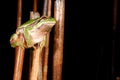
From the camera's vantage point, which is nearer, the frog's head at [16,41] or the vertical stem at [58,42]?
the frog's head at [16,41]

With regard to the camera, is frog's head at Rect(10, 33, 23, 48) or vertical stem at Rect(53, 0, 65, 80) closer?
frog's head at Rect(10, 33, 23, 48)

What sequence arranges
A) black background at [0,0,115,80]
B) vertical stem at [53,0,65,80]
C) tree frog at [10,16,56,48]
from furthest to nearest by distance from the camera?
1. black background at [0,0,115,80]
2. vertical stem at [53,0,65,80]
3. tree frog at [10,16,56,48]

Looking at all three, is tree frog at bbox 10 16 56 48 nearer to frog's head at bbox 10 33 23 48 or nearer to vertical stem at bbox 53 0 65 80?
frog's head at bbox 10 33 23 48

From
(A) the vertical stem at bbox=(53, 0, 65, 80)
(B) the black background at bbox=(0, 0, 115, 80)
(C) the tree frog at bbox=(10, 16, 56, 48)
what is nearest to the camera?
(C) the tree frog at bbox=(10, 16, 56, 48)

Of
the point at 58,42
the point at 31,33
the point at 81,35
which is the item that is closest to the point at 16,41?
the point at 31,33

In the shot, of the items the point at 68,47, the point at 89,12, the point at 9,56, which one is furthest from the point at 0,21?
the point at 89,12

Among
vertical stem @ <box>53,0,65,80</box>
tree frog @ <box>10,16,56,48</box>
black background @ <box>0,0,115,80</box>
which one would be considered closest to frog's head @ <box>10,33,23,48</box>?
tree frog @ <box>10,16,56,48</box>

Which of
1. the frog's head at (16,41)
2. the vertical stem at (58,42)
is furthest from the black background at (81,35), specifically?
the frog's head at (16,41)

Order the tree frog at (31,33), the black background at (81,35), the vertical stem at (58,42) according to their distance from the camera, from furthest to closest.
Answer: the black background at (81,35) → the vertical stem at (58,42) → the tree frog at (31,33)

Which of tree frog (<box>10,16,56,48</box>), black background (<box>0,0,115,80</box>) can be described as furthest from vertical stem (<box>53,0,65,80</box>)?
black background (<box>0,0,115,80</box>)

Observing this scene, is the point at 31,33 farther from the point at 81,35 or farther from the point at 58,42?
the point at 81,35

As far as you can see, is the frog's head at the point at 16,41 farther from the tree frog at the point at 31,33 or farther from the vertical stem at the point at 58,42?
the vertical stem at the point at 58,42

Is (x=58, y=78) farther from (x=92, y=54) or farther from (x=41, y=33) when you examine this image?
A: (x=92, y=54)
